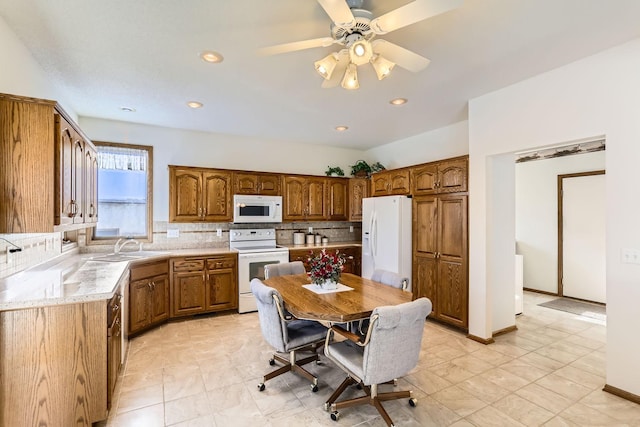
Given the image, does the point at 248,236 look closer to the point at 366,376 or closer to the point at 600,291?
the point at 366,376

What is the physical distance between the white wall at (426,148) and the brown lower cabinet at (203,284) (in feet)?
10.6

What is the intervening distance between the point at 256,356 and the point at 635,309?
10.6 ft

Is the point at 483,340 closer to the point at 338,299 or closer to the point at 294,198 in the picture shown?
the point at 338,299

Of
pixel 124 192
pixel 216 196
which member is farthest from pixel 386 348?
pixel 124 192

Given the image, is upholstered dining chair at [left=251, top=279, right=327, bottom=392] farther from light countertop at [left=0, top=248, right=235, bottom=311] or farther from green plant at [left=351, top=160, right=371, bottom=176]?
green plant at [left=351, top=160, right=371, bottom=176]

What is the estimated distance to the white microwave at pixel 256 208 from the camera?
15.0 feet

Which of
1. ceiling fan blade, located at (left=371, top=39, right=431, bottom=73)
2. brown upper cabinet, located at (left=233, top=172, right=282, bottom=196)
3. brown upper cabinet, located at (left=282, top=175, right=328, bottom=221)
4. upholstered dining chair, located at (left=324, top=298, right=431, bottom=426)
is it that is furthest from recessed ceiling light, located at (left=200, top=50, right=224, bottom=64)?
brown upper cabinet, located at (left=282, top=175, right=328, bottom=221)

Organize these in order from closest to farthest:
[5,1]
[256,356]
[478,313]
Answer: [5,1], [256,356], [478,313]

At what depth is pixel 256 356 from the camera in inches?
122

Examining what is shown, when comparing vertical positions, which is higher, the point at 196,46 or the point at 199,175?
the point at 196,46

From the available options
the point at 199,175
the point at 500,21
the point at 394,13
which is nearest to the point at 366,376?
the point at 394,13

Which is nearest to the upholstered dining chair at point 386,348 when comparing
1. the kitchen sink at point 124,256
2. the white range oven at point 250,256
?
the white range oven at point 250,256

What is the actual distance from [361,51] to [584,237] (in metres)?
5.27

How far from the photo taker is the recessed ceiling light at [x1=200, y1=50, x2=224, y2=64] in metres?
2.46
